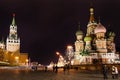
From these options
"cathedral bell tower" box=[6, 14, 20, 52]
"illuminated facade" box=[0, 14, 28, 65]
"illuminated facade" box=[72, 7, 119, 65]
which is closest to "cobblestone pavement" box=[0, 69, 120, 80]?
"illuminated facade" box=[72, 7, 119, 65]

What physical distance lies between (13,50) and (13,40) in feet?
25.9

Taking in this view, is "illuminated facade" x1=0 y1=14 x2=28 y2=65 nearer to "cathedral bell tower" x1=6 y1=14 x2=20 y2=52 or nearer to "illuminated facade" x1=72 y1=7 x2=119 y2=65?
"cathedral bell tower" x1=6 y1=14 x2=20 y2=52

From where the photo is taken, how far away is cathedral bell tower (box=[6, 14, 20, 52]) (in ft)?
456

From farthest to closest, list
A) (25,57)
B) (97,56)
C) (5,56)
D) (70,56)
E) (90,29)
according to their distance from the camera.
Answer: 1. (25,57)
2. (5,56)
3. (70,56)
4. (90,29)
5. (97,56)

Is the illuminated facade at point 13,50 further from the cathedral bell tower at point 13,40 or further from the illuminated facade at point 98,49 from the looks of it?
the illuminated facade at point 98,49

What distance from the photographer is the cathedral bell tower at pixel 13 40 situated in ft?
456

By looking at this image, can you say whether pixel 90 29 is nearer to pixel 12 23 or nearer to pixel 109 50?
pixel 109 50

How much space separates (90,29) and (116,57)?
57.1ft

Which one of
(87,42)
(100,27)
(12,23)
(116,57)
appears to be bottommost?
(116,57)

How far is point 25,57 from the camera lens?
5212 inches

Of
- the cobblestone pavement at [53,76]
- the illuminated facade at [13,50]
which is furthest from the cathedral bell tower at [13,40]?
the cobblestone pavement at [53,76]

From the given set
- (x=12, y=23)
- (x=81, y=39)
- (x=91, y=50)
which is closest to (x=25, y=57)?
(x=12, y=23)

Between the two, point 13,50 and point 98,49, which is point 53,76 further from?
point 13,50

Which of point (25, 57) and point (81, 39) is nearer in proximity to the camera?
point (81, 39)
